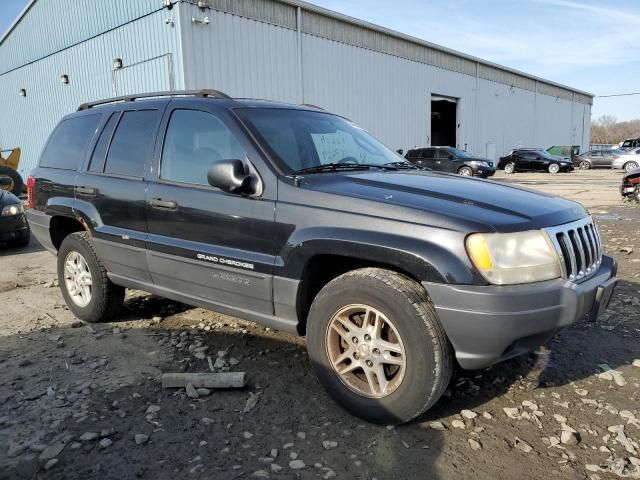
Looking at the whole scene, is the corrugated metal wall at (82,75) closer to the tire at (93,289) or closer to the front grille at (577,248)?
the tire at (93,289)

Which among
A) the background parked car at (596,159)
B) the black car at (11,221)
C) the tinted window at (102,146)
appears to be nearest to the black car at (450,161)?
the background parked car at (596,159)

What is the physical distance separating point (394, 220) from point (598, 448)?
1520 millimetres

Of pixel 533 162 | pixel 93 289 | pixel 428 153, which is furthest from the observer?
pixel 533 162

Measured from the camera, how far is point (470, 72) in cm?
2925

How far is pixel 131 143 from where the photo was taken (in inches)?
154

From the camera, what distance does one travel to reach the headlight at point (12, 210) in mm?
7703

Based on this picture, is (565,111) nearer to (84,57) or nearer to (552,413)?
(84,57)

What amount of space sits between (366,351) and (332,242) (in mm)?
616

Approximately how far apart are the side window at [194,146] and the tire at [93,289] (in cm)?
117

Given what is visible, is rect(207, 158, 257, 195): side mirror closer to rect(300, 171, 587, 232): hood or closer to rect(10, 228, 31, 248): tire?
rect(300, 171, 587, 232): hood

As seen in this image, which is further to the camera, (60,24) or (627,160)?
(627,160)

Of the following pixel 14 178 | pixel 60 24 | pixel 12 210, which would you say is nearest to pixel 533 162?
pixel 60 24

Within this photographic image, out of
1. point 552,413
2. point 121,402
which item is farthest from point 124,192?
point 552,413

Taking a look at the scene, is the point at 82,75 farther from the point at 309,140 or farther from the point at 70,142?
the point at 309,140
